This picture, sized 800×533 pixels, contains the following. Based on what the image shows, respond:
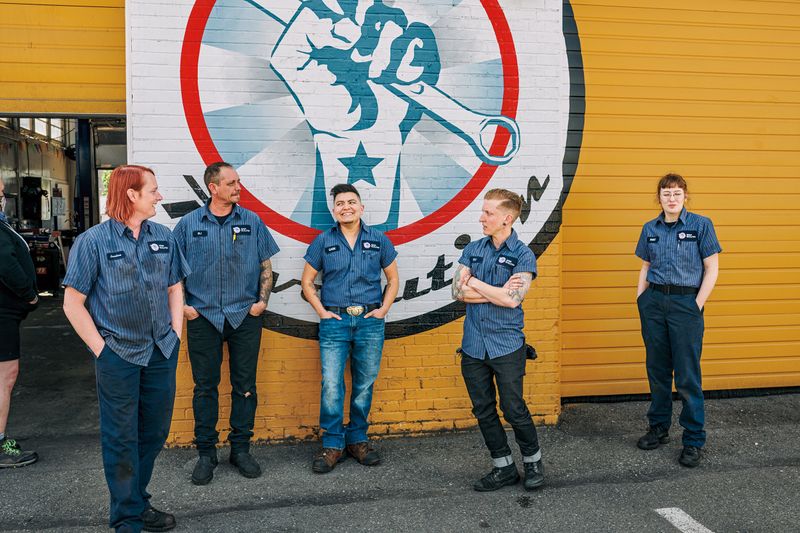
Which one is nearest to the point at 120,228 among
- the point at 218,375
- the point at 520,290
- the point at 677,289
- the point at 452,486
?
the point at 218,375

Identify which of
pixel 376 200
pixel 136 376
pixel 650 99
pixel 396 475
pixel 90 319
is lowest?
pixel 396 475

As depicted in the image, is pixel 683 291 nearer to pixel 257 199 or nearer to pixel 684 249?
pixel 684 249

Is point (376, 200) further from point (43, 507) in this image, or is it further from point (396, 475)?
point (43, 507)

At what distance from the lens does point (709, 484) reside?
3949 mm

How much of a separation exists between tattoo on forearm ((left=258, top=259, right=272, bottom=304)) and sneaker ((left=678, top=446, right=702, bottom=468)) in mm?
2839

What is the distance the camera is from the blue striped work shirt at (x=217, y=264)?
407cm

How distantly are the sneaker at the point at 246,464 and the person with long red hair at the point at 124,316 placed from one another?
0.93 meters

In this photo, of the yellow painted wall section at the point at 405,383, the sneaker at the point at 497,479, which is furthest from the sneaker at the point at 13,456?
the sneaker at the point at 497,479

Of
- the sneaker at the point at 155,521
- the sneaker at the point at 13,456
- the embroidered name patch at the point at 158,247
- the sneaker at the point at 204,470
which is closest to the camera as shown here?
the embroidered name patch at the point at 158,247

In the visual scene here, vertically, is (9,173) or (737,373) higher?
(9,173)

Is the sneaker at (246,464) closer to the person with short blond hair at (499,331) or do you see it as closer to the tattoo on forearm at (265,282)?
the tattoo on forearm at (265,282)

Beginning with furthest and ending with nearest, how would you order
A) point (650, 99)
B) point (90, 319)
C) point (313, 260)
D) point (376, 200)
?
point (650, 99)
point (376, 200)
point (313, 260)
point (90, 319)

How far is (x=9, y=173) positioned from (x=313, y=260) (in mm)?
14653

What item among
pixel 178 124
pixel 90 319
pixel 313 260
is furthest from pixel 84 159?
pixel 90 319
